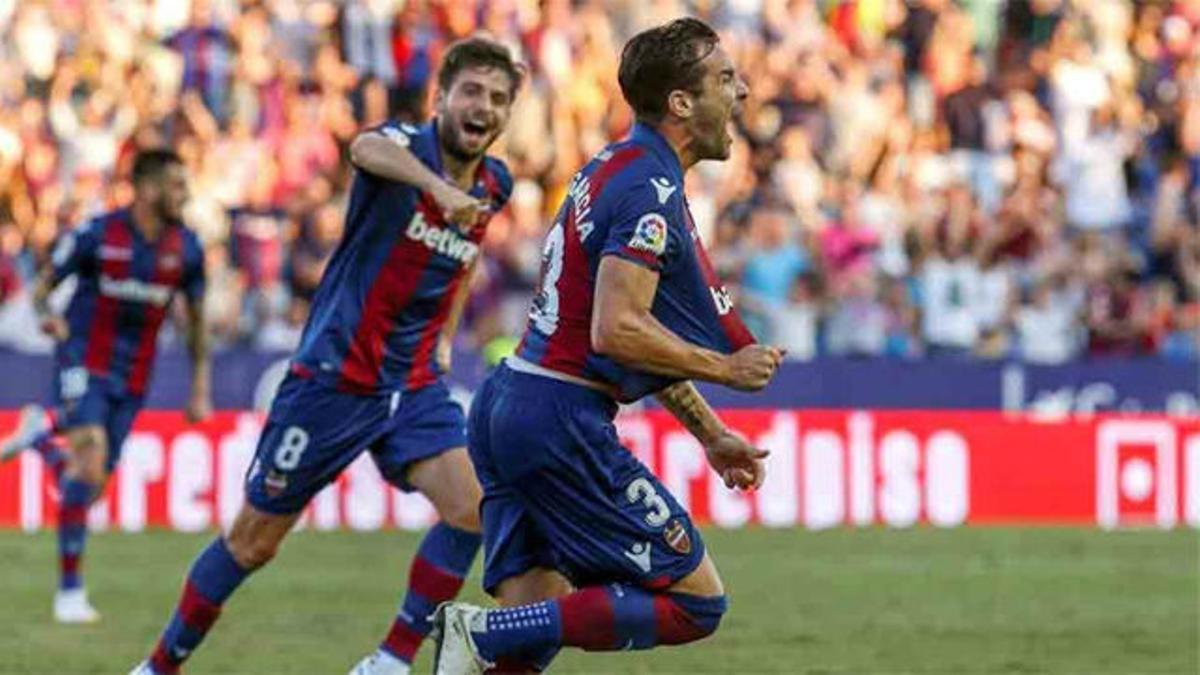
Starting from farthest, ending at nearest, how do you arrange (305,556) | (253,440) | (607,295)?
(253,440), (305,556), (607,295)

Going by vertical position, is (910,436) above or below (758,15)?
below

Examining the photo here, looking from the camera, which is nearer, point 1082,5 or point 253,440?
point 253,440

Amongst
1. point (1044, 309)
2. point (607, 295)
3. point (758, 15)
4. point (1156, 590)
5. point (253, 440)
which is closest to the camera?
point (607, 295)

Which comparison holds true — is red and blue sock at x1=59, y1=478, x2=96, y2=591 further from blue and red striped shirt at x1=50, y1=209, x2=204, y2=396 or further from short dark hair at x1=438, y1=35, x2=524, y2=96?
short dark hair at x1=438, y1=35, x2=524, y2=96

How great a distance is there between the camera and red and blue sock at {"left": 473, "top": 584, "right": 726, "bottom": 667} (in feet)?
30.8

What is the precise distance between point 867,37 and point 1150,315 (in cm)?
438

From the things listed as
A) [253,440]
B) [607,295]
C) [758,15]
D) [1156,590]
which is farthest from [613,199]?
[758,15]

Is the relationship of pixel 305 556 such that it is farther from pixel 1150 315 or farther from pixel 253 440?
pixel 1150 315

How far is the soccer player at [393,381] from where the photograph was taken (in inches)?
472

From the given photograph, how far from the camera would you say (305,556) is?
20.1m

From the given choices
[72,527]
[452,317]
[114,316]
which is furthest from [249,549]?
[114,316]

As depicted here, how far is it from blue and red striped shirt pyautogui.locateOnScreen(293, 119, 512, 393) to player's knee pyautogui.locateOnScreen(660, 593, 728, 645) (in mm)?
3026

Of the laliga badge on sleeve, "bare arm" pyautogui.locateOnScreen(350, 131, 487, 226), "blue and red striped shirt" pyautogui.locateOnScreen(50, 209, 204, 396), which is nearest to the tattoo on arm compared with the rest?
the laliga badge on sleeve

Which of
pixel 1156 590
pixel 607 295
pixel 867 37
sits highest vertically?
pixel 867 37
